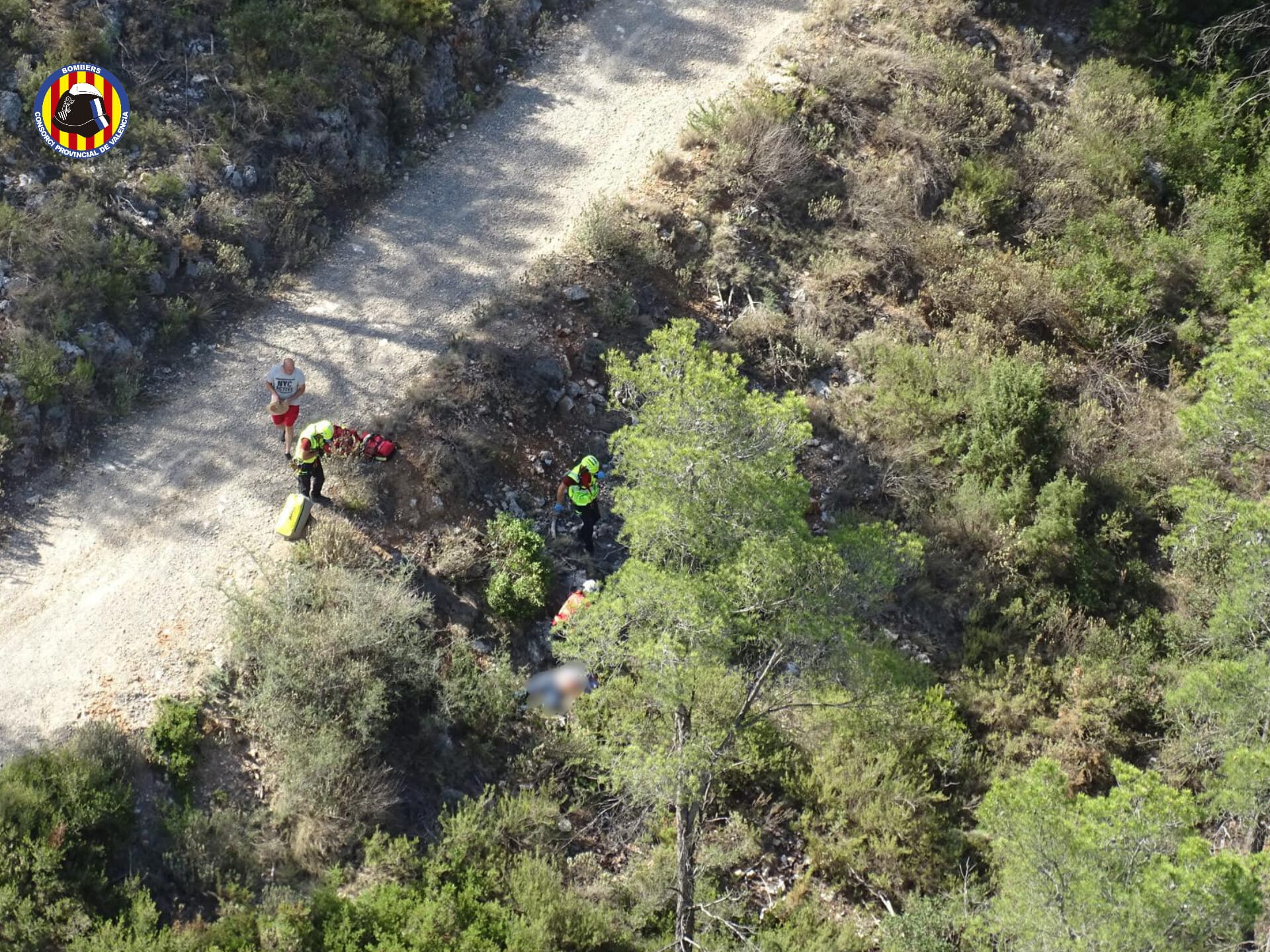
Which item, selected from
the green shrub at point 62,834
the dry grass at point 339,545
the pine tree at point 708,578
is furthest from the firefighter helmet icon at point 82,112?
the pine tree at point 708,578

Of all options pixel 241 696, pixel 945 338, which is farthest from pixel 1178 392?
pixel 241 696

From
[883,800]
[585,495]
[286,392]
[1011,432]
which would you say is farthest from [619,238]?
[883,800]

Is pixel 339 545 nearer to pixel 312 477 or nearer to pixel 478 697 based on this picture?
pixel 312 477

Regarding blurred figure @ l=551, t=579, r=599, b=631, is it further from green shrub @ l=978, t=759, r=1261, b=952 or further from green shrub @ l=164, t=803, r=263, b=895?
green shrub @ l=978, t=759, r=1261, b=952

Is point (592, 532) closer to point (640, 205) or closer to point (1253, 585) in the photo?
point (640, 205)

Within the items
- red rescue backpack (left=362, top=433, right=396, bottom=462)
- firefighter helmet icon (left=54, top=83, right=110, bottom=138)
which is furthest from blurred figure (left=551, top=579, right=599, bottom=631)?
firefighter helmet icon (left=54, top=83, right=110, bottom=138)
